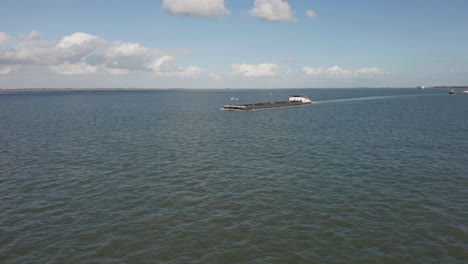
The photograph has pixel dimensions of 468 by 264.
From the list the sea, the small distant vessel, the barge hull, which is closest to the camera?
the sea

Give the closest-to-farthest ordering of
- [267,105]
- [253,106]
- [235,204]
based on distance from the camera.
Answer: [235,204] → [253,106] → [267,105]

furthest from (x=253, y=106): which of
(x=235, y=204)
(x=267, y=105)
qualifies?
(x=235, y=204)

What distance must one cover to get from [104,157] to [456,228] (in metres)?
37.5

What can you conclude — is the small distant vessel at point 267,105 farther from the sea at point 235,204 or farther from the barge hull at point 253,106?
the sea at point 235,204

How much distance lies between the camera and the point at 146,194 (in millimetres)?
25719

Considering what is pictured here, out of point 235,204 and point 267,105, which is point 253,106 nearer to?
point 267,105

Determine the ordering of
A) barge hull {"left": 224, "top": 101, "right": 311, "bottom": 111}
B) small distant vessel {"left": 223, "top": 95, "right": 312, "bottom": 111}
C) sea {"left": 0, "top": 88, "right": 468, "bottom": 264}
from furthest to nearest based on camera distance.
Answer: small distant vessel {"left": 223, "top": 95, "right": 312, "bottom": 111} < barge hull {"left": 224, "top": 101, "right": 311, "bottom": 111} < sea {"left": 0, "top": 88, "right": 468, "bottom": 264}

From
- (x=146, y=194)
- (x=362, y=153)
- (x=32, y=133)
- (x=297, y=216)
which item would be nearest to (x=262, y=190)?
(x=297, y=216)

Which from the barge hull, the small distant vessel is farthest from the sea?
the small distant vessel

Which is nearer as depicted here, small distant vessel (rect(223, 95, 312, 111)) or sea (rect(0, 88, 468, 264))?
sea (rect(0, 88, 468, 264))

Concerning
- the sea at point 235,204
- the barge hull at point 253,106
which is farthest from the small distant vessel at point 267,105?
the sea at point 235,204

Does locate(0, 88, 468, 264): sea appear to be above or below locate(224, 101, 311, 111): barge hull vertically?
below

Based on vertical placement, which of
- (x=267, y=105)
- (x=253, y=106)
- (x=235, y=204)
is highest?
(x=267, y=105)

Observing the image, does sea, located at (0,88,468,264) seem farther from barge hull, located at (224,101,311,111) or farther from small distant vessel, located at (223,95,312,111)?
small distant vessel, located at (223,95,312,111)
